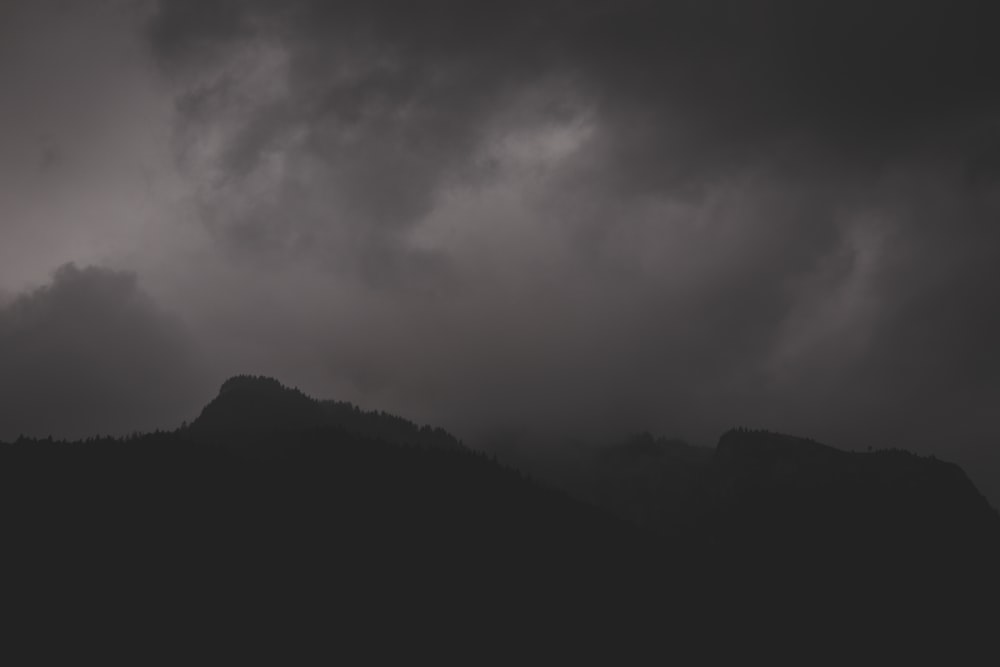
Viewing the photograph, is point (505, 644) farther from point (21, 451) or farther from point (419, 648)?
point (21, 451)

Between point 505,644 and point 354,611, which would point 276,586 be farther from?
point 505,644

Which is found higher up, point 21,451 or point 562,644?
point 21,451

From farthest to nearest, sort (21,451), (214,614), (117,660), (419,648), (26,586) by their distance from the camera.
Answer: (21,451) < (419,648) < (214,614) < (26,586) < (117,660)

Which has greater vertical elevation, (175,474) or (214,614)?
(175,474)

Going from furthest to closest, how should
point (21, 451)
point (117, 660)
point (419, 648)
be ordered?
point (21, 451) < point (419, 648) < point (117, 660)

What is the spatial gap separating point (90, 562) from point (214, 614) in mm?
28568

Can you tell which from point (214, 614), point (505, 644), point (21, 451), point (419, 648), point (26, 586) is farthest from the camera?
point (21, 451)

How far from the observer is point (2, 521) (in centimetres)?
16300

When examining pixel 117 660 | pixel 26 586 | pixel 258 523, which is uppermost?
pixel 258 523

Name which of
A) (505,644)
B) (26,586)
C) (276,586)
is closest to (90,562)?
(26,586)

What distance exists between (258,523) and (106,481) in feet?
126

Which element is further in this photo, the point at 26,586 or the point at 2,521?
the point at 2,521

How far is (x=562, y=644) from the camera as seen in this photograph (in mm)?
188875

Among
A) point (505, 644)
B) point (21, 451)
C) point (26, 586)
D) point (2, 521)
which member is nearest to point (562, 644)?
point (505, 644)
